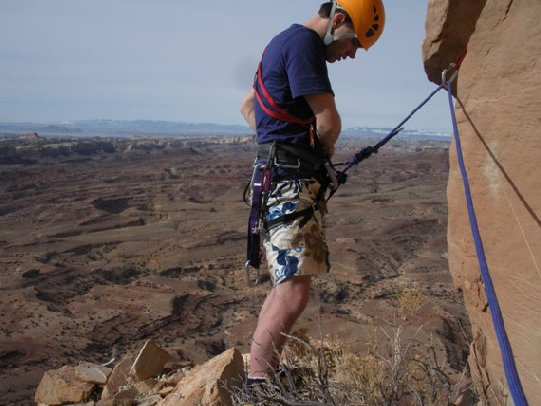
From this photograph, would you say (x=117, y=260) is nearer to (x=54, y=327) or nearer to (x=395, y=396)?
(x=54, y=327)

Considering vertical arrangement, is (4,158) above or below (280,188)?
below

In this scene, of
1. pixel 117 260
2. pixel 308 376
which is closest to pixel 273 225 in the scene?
pixel 308 376

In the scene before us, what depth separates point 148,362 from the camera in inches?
154

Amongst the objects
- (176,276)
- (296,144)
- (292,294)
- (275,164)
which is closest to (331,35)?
(296,144)

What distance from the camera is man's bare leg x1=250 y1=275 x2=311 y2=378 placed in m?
2.17

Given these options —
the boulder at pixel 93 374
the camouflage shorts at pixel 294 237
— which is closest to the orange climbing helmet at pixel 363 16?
the camouflage shorts at pixel 294 237

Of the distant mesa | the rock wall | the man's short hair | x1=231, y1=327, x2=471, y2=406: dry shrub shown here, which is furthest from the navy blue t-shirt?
the distant mesa

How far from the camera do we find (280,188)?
2.33 m

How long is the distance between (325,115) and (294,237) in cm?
55

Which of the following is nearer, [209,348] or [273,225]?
[273,225]

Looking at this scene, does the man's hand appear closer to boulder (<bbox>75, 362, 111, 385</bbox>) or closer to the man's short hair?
the man's short hair

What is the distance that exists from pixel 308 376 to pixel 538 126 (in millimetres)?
1573

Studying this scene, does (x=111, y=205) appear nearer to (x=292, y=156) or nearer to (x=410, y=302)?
(x=410, y=302)

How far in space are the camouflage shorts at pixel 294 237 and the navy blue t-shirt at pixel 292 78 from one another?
23 cm
